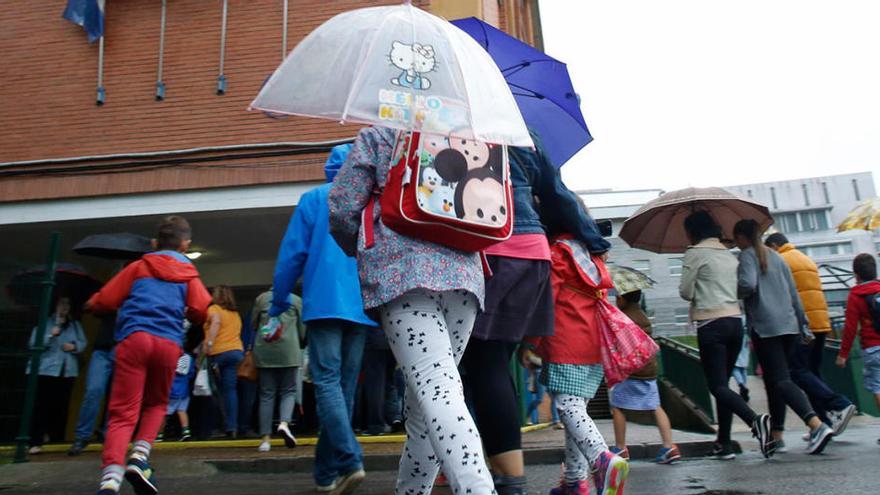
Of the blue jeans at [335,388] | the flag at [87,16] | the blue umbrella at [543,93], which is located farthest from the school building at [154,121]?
the blue jeans at [335,388]

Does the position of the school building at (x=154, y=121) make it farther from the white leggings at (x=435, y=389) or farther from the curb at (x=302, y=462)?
the white leggings at (x=435, y=389)

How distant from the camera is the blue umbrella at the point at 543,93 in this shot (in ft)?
16.9

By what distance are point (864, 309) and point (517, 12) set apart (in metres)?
11.4

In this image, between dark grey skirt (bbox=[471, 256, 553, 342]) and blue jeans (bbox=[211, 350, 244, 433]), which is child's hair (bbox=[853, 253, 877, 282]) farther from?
blue jeans (bbox=[211, 350, 244, 433])

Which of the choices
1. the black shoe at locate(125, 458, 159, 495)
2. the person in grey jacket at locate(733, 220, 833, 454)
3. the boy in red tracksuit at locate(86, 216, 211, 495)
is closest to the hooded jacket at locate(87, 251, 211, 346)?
the boy in red tracksuit at locate(86, 216, 211, 495)

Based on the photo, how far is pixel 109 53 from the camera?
10102 mm

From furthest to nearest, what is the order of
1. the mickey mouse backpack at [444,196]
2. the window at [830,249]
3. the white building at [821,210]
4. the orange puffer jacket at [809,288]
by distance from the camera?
the window at [830,249], the white building at [821,210], the orange puffer jacket at [809,288], the mickey mouse backpack at [444,196]

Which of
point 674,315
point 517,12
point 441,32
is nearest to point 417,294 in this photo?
point 441,32

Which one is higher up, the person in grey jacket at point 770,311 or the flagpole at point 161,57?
the flagpole at point 161,57

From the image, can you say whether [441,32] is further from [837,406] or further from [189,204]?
[189,204]

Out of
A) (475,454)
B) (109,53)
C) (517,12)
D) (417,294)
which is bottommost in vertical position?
(475,454)

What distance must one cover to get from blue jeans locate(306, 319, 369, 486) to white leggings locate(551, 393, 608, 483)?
3.88ft

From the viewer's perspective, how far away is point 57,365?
7.85m

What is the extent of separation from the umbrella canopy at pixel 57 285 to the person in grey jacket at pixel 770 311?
6.37 m
